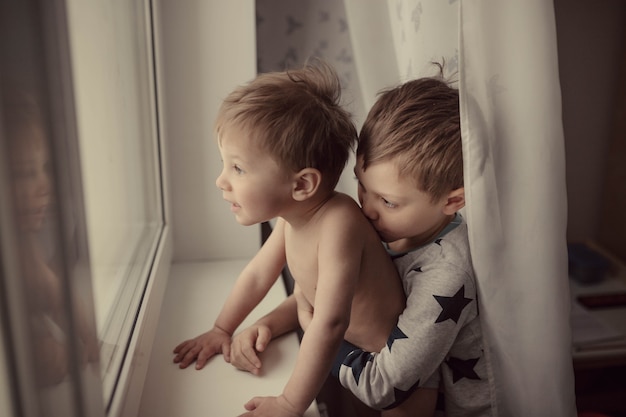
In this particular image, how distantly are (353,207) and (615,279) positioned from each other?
1354 mm

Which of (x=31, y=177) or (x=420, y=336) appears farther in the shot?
(x=420, y=336)

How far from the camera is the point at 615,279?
1.76 metres

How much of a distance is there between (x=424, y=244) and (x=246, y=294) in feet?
0.94

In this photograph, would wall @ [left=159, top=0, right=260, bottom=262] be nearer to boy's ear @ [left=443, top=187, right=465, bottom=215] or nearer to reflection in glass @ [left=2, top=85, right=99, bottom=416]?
boy's ear @ [left=443, top=187, right=465, bottom=215]

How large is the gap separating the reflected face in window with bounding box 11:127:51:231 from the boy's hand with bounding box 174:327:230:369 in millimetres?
552

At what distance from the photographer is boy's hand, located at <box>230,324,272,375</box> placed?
0.83 meters

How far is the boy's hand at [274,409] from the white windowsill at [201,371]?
5 centimetres

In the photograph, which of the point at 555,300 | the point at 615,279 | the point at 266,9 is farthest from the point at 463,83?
the point at 615,279

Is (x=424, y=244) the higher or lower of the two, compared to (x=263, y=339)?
higher

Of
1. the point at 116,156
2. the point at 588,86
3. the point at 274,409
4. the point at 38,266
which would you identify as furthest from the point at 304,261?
the point at 588,86

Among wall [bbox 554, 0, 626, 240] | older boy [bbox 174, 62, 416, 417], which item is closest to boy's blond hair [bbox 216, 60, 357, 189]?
older boy [bbox 174, 62, 416, 417]

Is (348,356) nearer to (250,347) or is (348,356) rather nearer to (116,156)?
(250,347)

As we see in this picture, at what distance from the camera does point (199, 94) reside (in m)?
1.10

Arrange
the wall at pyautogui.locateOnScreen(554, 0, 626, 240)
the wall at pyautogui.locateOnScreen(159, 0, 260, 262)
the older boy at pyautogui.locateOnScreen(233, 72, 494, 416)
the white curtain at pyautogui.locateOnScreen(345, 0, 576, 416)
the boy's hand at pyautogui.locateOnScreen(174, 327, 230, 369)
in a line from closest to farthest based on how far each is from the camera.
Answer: the white curtain at pyautogui.locateOnScreen(345, 0, 576, 416), the older boy at pyautogui.locateOnScreen(233, 72, 494, 416), the boy's hand at pyautogui.locateOnScreen(174, 327, 230, 369), the wall at pyautogui.locateOnScreen(159, 0, 260, 262), the wall at pyautogui.locateOnScreen(554, 0, 626, 240)
